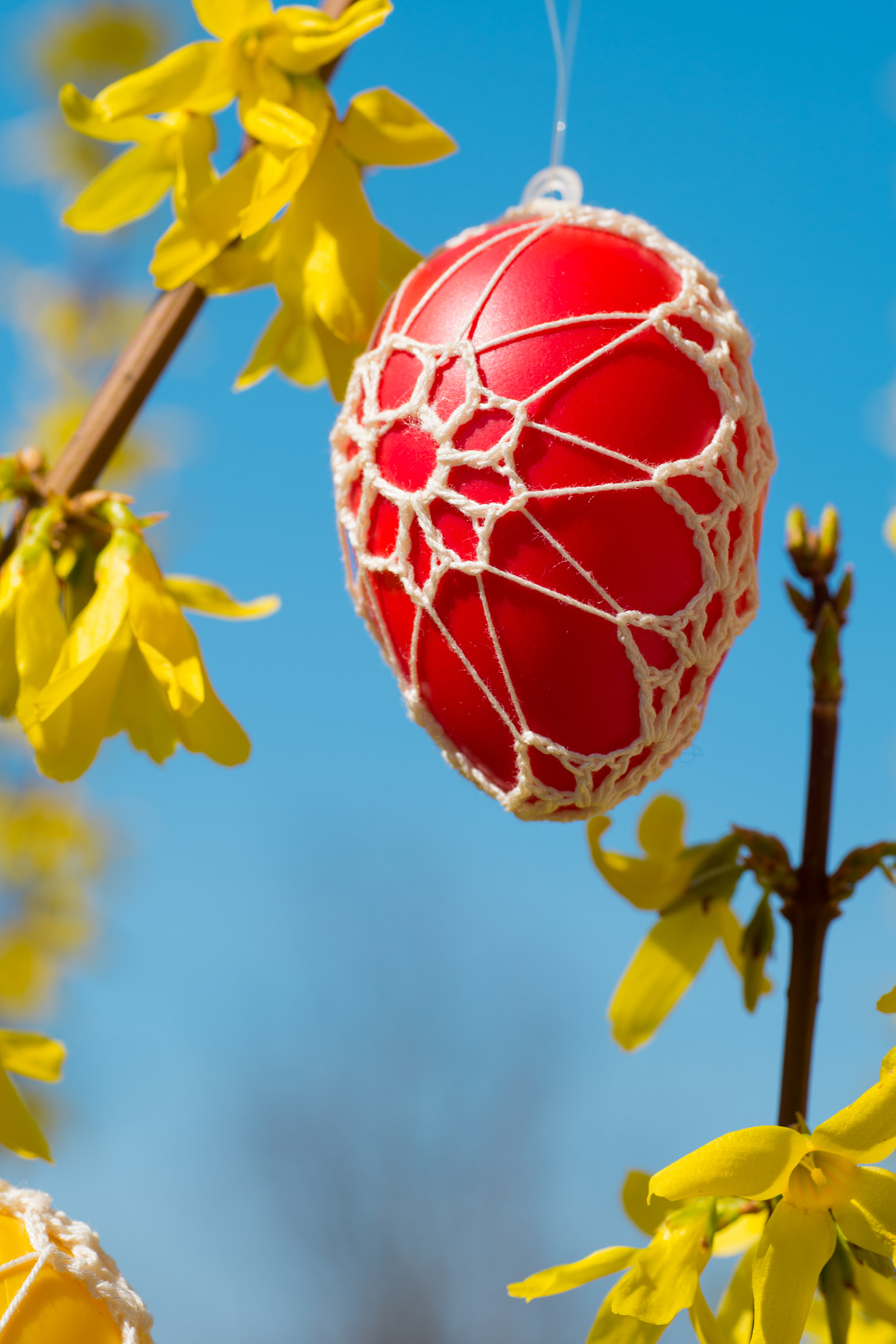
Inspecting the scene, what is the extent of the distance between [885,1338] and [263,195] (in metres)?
1.20

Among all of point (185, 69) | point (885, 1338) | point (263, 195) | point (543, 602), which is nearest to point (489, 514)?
point (543, 602)

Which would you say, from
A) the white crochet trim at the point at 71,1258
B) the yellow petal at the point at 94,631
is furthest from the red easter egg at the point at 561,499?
the white crochet trim at the point at 71,1258

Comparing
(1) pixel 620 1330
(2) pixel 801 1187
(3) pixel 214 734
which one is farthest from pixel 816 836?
(3) pixel 214 734

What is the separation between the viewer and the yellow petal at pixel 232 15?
0.94m

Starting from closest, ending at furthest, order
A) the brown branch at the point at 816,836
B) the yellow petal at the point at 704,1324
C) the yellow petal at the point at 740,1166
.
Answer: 1. the yellow petal at the point at 740,1166
2. the yellow petal at the point at 704,1324
3. the brown branch at the point at 816,836

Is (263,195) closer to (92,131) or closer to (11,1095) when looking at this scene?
(92,131)

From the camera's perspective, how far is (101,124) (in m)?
0.98

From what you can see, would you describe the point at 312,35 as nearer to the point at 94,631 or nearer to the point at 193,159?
the point at 193,159

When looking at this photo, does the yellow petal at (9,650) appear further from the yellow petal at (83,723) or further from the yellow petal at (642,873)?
the yellow petal at (642,873)

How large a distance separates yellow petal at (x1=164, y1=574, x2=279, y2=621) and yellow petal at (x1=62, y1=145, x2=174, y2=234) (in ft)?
1.08

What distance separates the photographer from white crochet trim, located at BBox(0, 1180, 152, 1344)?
778mm

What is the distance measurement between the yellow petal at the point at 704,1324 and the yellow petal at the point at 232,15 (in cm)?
105

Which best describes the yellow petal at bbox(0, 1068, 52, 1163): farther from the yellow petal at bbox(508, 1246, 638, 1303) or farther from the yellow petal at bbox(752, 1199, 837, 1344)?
the yellow petal at bbox(752, 1199, 837, 1344)

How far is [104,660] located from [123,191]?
1.39ft
